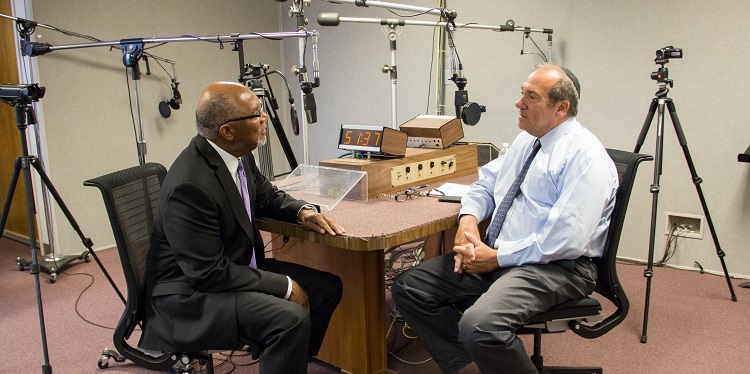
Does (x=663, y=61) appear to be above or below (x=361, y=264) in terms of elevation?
above

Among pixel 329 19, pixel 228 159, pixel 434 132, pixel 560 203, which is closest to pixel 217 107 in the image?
pixel 228 159

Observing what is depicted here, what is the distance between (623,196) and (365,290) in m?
0.94

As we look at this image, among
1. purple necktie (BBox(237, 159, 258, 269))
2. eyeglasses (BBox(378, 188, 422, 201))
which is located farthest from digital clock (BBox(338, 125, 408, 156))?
purple necktie (BBox(237, 159, 258, 269))

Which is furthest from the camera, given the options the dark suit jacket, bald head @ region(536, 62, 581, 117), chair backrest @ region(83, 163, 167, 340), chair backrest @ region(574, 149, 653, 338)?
bald head @ region(536, 62, 581, 117)

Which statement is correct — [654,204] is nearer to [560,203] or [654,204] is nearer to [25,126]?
[560,203]

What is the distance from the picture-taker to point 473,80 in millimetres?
4234

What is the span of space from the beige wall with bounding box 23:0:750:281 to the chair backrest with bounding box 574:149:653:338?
1.65 metres

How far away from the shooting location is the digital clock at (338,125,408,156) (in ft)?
8.41

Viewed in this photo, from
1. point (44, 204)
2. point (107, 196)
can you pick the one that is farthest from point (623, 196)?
point (44, 204)

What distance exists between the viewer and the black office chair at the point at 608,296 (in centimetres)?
196

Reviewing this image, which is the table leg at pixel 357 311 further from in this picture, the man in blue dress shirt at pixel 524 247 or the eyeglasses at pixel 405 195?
the eyeglasses at pixel 405 195

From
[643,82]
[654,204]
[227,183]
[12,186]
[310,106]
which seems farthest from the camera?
[643,82]

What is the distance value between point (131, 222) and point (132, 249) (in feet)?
0.29

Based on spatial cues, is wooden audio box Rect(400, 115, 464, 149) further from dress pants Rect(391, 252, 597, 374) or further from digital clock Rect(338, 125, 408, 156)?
dress pants Rect(391, 252, 597, 374)
